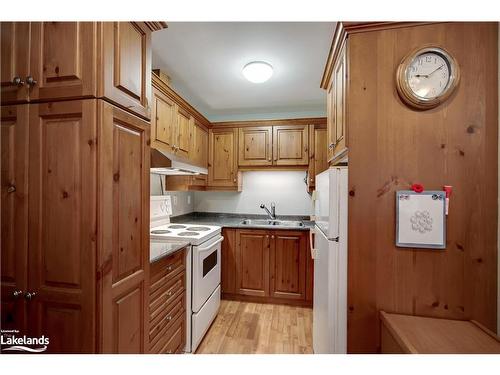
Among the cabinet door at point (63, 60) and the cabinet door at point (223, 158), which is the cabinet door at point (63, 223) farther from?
the cabinet door at point (223, 158)

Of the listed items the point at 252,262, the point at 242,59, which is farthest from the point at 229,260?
the point at 242,59

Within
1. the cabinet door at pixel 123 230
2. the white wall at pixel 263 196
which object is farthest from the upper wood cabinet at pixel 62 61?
the white wall at pixel 263 196

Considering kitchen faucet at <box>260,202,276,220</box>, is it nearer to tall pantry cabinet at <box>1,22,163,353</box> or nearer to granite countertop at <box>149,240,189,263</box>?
granite countertop at <box>149,240,189,263</box>

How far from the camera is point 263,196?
327 cm

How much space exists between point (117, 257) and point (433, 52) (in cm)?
173

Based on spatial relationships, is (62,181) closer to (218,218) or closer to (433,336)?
(433,336)

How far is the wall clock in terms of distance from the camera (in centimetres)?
105

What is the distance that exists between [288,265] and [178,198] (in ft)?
5.46

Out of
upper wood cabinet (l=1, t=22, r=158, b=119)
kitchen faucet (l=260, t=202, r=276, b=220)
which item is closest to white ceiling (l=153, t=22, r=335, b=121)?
upper wood cabinet (l=1, t=22, r=158, b=119)

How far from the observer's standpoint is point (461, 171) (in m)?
1.06

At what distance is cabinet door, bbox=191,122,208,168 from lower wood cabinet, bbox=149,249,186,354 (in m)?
1.31

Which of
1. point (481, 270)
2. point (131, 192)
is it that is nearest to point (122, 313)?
point (131, 192)
